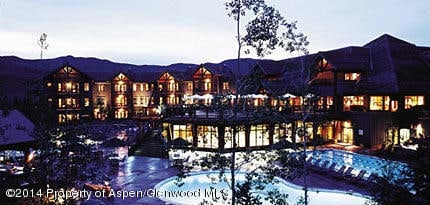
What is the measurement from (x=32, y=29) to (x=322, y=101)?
48648mm

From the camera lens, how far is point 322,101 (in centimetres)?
3478

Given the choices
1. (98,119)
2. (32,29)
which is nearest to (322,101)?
(98,119)

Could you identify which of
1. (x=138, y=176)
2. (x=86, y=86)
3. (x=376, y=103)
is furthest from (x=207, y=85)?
(x=138, y=176)

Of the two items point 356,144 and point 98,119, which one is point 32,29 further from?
point 356,144

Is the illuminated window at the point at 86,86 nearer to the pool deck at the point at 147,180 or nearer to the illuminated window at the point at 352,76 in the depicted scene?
the pool deck at the point at 147,180

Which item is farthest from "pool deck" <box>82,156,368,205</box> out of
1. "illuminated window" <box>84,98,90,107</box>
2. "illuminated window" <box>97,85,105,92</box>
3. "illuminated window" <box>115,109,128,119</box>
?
"illuminated window" <box>97,85,105,92</box>

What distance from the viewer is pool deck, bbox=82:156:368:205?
52.8ft

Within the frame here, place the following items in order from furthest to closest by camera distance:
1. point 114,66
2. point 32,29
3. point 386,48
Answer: point 114,66 < point 32,29 < point 386,48

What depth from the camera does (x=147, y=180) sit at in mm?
19953

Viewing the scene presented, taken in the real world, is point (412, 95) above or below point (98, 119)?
above

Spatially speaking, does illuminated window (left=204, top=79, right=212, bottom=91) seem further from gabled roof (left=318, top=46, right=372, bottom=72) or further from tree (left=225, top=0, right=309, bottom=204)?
tree (left=225, top=0, right=309, bottom=204)

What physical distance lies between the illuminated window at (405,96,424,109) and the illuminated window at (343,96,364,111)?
3.38 meters

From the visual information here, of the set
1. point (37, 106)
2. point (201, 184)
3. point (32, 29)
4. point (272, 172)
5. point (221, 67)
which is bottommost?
point (201, 184)

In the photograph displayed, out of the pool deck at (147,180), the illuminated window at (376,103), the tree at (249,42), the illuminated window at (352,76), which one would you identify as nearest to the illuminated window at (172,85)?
the illuminated window at (352,76)
